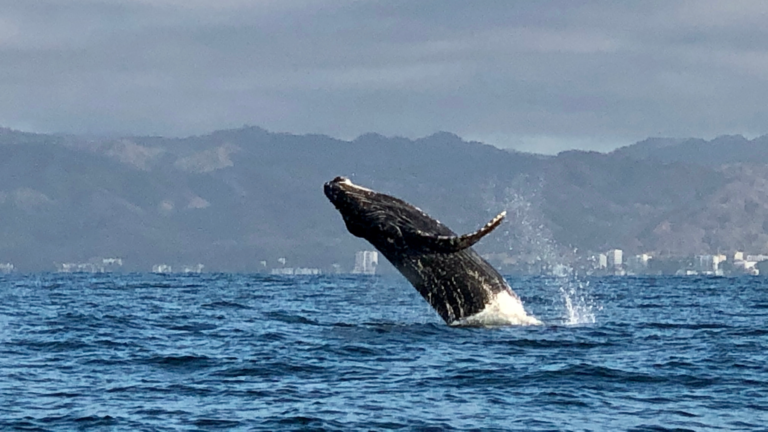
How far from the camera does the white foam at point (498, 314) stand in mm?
20188

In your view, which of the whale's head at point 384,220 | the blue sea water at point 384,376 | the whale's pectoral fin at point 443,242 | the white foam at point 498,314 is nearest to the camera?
the blue sea water at point 384,376

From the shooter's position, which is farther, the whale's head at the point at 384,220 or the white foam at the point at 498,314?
the white foam at the point at 498,314

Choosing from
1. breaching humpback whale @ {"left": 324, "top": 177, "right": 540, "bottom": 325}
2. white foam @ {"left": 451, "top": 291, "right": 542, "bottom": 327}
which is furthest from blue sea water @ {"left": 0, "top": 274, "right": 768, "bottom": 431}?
breaching humpback whale @ {"left": 324, "top": 177, "right": 540, "bottom": 325}

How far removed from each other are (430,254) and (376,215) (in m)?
1.13

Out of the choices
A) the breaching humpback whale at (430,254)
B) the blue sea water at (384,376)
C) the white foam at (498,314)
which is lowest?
the blue sea water at (384,376)

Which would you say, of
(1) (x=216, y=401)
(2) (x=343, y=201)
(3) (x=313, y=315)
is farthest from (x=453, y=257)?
A: (3) (x=313, y=315)

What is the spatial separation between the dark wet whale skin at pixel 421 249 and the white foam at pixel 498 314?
0.12 m

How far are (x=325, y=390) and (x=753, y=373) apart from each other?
5.95m

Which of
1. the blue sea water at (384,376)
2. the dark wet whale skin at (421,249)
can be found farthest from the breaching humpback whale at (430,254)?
the blue sea water at (384,376)

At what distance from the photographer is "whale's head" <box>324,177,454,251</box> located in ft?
61.2

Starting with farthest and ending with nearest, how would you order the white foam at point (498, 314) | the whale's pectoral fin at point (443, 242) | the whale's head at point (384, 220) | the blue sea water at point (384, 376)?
1. the white foam at point (498, 314)
2. the whale's head at point (384, 220)
3. the whale's pectoral fin at point (443, 242)
4. the blue sea water at point (384, 376)

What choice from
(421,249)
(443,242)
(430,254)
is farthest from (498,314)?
(443,242)

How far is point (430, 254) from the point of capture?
19141 mm

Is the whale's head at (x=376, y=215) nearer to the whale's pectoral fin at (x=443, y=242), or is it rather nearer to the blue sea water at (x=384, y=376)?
the whale's pectoral fin at (x=443, y=242)
